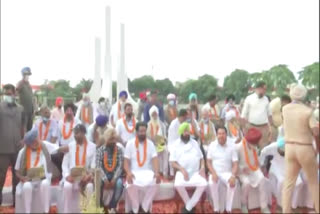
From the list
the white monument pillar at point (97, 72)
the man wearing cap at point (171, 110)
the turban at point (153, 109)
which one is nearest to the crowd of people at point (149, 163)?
the turban at point (153, 109)

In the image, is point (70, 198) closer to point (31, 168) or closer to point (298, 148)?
point (31, 168)

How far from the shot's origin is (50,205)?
6.32 meters

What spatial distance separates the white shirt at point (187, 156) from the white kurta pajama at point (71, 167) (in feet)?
3.76

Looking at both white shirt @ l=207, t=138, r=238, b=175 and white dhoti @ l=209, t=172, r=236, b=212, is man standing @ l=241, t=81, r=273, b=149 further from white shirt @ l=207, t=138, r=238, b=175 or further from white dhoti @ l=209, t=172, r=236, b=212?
white dhoti @ l=209, t=172, r=236, b=212

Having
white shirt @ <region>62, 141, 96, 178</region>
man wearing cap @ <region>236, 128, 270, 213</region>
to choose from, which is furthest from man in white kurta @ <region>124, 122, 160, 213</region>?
man wearing cap @ <region>236, 128, 270, 213</region>

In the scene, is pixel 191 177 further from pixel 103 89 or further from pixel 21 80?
pixel 103 89

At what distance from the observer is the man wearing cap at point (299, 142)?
18.5 ft

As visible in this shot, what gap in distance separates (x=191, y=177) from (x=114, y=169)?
1054 millimetres

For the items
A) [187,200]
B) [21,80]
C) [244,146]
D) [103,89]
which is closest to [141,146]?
[187,200]

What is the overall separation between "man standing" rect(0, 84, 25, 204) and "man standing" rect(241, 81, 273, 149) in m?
3.86

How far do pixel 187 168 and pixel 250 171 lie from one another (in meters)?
0.85

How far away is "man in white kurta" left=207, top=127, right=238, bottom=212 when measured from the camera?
21.1 feet

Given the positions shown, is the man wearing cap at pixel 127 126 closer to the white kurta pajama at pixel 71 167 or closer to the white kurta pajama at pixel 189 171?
the white kurta pajama at pixel 189 171

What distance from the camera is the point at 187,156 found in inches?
267
